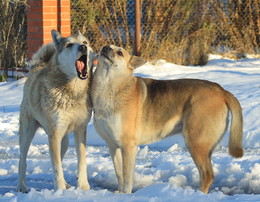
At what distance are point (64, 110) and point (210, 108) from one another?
4.38ft

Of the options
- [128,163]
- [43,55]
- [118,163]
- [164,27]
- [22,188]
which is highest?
[43,55]

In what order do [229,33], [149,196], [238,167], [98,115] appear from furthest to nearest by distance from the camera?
[229,33], [238,167], [98,115], [149,196]

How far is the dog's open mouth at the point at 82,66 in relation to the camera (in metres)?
5.03

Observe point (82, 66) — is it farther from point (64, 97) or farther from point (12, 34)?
point (12, 34)

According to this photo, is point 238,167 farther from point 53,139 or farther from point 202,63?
point 202,63

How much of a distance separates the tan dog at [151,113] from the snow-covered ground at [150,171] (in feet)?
1.24

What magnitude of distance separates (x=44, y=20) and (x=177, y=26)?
3.05 meters

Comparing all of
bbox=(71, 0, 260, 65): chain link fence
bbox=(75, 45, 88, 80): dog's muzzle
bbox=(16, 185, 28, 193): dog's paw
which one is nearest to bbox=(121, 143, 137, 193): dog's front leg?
bbox=(75, 45, 88, 80): dog's muzzle

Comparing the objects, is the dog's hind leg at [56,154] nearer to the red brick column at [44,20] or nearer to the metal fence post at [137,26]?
the red brick column at [44,20]

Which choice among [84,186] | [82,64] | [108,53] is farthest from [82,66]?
[84,186]

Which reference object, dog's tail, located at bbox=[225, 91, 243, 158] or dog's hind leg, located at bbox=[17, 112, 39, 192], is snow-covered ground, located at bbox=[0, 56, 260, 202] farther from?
dog's tail, located at bbox=[225, 91, 243, 158]

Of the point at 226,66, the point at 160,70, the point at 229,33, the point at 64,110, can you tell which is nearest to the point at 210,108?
the point at 64,110

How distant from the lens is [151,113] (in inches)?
207

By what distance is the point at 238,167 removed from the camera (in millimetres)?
5754
